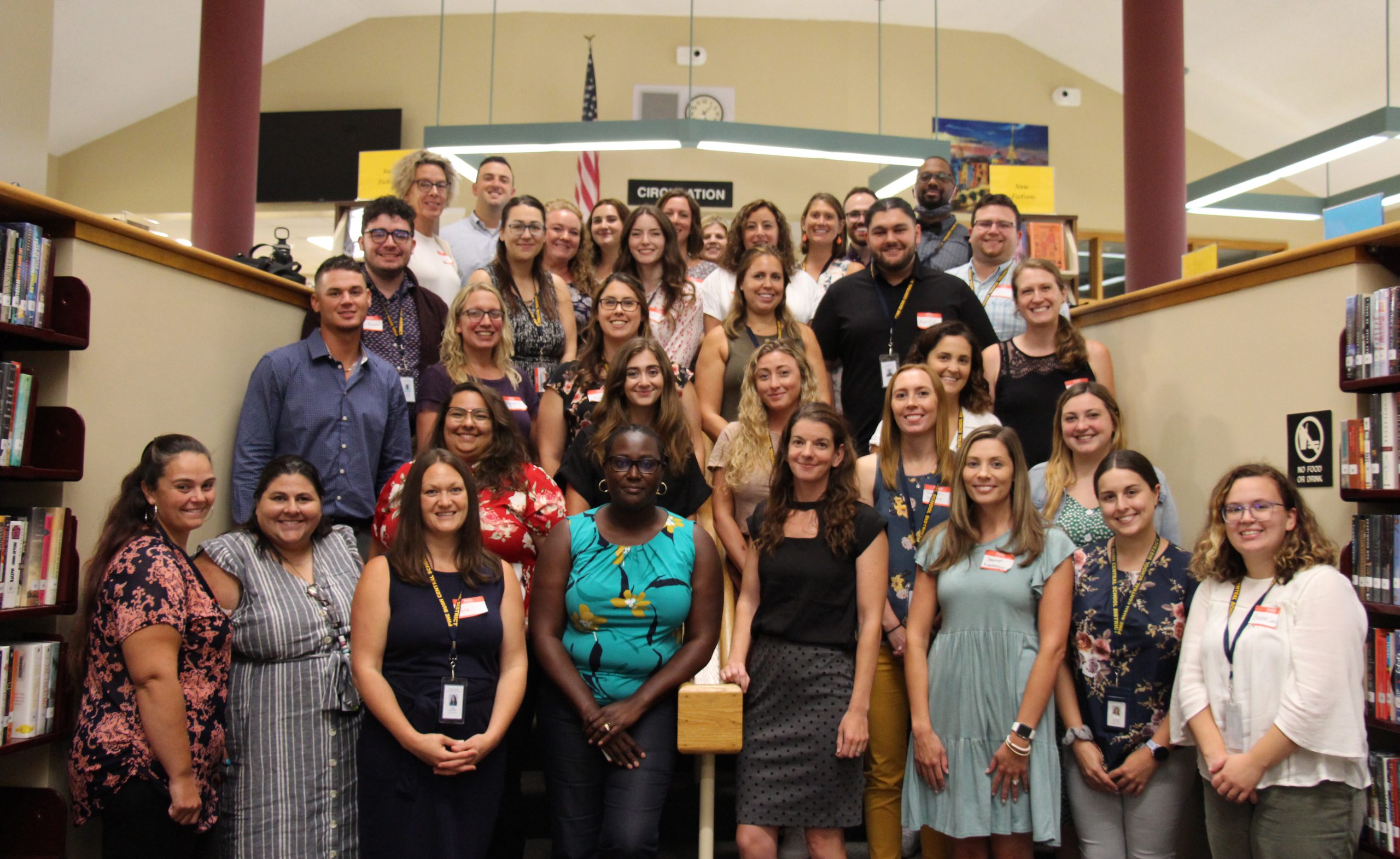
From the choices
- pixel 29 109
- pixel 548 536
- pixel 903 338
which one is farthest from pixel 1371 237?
pixel 29 109

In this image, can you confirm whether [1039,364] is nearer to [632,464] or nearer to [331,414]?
[632,464]

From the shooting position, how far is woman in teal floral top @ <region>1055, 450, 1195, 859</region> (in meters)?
2.66

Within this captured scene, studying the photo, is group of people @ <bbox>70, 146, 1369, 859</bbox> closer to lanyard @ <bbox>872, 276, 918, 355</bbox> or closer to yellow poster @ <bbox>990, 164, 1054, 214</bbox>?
lanyard @ <bbox>872, 276, 918, 355</bbox>

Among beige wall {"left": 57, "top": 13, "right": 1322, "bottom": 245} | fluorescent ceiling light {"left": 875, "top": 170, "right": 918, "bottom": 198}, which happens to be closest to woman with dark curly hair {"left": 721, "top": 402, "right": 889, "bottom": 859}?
fluorescent ceiling light {"left": 875, "top": 170, "right": 918, "bottom": 198}

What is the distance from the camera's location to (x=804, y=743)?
108 inches

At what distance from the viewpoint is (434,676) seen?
2.62 meters

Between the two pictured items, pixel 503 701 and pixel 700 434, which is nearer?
pixel 503 701

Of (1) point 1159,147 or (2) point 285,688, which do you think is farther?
(1) point 1159,147

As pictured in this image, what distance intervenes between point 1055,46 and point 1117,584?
8.41 metres

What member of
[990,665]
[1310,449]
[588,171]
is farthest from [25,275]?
[588,171]

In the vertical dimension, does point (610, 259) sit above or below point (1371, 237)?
above

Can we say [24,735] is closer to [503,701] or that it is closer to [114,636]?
[114,636]

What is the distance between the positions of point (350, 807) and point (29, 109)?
9.31ft

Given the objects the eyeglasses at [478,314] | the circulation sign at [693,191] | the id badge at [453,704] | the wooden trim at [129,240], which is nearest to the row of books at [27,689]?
the id badge at [453,704]
